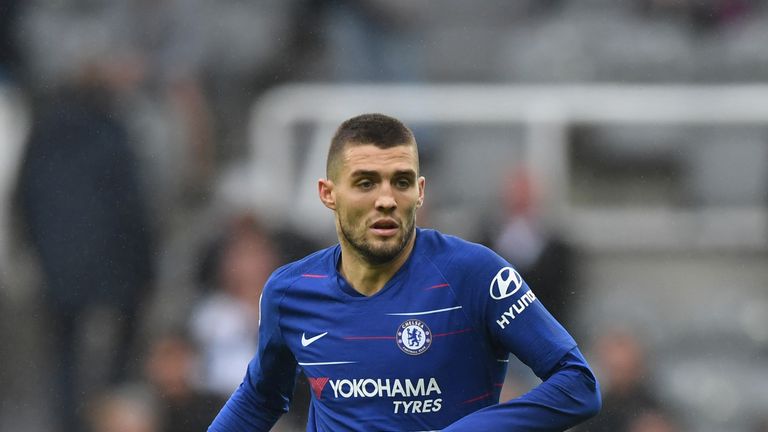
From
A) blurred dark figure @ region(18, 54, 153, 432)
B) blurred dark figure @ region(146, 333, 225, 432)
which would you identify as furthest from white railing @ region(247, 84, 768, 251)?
blurred dark figure @ region(146, 333, 225, 432)

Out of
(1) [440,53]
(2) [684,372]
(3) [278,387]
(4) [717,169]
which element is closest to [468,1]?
(1) [440,53]

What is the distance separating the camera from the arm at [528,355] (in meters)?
3.97

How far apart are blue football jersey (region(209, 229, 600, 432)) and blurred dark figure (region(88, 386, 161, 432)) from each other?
15.8ft

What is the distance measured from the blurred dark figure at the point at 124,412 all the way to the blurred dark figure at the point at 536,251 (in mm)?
2356

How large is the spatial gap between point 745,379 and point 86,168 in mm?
4506

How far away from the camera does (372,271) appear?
434 centimetres

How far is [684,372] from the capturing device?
9.63 meters

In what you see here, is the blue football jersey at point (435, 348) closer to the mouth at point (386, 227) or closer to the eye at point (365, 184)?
the mouth at point (386, 227)

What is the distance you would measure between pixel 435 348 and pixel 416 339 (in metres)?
0.06

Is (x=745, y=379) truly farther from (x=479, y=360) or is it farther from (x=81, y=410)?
(x=479, y=360)

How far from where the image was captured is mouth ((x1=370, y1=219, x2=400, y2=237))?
13.9 ft

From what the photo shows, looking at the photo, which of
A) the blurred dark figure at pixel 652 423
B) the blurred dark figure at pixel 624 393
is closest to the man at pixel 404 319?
the blurred dark figure at pixel 624 393

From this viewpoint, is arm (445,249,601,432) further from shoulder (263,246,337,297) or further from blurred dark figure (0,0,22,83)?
blurred dark figure (0,0,22,83)

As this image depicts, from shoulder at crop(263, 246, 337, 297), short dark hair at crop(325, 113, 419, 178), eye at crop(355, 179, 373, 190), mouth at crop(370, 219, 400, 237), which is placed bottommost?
Answer: shoulder at crop(263, 246, 337, 297)
